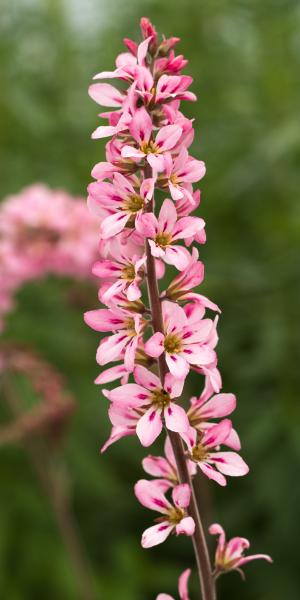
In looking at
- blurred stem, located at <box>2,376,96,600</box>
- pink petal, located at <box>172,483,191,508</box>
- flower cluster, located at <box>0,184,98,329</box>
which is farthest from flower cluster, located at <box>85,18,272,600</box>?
flower cluster, located at <box>0,184,98,329</box>

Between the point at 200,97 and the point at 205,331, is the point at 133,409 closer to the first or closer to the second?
the point at 205,331

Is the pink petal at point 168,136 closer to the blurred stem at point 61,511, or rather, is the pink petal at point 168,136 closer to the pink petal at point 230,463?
the pink petal at point 230,463

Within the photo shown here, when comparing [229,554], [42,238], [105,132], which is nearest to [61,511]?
[42,238]

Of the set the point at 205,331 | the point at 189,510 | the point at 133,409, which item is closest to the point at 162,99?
the point at 205,331

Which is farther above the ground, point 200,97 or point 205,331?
point 200,97

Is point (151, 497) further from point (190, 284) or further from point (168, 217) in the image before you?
point (168, 217)

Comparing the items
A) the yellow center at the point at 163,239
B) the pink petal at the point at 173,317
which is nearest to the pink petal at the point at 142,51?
the yellow center at the point at 163,239
